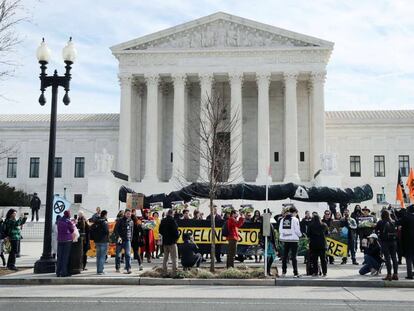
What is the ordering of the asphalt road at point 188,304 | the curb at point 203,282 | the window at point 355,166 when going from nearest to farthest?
the asphalt road at point 188,304 < the curb at point 203,282 < the window at point 355,166

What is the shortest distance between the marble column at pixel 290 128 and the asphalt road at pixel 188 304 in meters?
40.4

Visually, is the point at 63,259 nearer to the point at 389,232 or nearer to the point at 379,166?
the point at 389,232

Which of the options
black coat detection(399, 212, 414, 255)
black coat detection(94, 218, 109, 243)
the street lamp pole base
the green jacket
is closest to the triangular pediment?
the green jacket

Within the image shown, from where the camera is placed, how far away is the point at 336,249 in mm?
20438

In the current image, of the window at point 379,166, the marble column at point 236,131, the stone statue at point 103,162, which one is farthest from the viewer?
the window at point 379,166

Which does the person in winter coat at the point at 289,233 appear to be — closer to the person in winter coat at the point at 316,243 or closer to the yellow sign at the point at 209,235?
the person in winter coat at the point at 316,243

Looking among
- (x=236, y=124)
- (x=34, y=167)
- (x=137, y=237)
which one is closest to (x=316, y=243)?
(x=137, y=237)

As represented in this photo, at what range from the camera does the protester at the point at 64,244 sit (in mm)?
15773

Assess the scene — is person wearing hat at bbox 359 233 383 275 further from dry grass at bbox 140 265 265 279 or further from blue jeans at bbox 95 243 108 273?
blue jeans at bbox 95 243 108 273

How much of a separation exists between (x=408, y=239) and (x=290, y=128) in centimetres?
3642

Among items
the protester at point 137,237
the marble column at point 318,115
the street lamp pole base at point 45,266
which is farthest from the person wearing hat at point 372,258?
the marble column at point 318,115

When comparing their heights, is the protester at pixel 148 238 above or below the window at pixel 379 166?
below

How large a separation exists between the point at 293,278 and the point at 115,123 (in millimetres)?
48780

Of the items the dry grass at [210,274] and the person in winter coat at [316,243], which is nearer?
the dry grass at [210,274]
